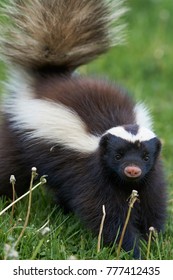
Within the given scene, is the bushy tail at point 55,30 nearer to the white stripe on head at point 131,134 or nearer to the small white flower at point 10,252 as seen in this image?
the white stripe on head at point 131,134

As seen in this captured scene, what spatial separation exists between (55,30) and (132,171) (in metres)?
1.77

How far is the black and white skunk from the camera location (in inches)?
230

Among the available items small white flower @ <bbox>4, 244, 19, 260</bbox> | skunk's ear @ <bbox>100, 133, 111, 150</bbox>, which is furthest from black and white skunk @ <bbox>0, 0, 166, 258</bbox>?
small white flower @ <bbox>4, 244, 19, 260</bbox>

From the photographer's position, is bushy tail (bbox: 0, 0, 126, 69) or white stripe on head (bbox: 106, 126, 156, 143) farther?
bushy tail (bbox: 0, 0, 126, 69)

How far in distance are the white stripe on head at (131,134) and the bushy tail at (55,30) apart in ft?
3.95

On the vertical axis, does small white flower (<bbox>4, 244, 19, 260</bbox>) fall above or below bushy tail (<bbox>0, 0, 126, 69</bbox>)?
below

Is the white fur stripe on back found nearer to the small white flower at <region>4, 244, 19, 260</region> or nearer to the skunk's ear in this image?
the skunk's ear

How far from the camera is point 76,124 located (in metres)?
6.07

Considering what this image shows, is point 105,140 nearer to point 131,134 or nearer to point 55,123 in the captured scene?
point 131,134

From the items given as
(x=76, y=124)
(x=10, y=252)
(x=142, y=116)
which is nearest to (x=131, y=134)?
(x=76, y=124)

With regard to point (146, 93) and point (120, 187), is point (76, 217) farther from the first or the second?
point (146, 93)

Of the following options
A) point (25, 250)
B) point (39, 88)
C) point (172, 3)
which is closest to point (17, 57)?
point (39, 88)

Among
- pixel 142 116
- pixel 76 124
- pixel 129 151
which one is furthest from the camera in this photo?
pixel 142 116

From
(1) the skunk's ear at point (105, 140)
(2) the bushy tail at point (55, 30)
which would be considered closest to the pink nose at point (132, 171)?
(1) the skunk's ear at point (105, 140)
